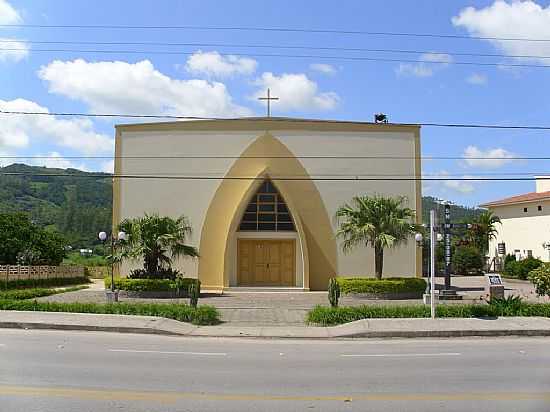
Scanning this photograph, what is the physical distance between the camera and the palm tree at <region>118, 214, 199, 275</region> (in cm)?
2786

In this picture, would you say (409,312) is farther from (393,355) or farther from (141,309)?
(141,309)

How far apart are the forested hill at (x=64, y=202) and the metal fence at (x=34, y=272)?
4658 cm

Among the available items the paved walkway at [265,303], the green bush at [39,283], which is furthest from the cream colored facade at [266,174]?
the green bush at [39,283]

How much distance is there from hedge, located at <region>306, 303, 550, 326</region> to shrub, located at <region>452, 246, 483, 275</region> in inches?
1596

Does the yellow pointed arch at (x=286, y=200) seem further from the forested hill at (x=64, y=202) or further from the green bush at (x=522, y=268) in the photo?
the forested hill at (x=64, y=202)

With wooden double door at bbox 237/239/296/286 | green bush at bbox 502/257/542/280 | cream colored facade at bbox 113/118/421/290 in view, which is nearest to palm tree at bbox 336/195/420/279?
cream colored facade at bbox 113/118/421/290

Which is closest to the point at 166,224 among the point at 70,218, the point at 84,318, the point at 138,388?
the point at 84,318

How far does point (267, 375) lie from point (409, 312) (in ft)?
30.8

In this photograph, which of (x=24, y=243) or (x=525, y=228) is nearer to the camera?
(x=24, y=243)

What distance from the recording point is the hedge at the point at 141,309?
58.3 ft

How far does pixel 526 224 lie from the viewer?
58562 mm

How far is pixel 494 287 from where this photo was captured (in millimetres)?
19625

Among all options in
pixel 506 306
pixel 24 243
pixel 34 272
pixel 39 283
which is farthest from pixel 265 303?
pixel 24 243

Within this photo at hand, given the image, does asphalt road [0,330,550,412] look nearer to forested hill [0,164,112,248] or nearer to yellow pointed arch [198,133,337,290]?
yellow pointed arch [198,133,337,290]
